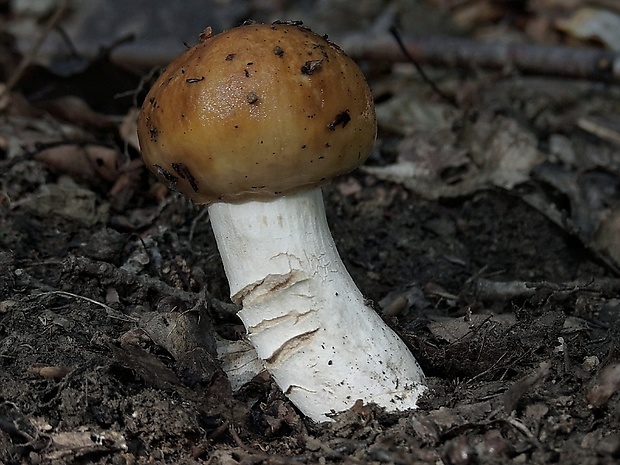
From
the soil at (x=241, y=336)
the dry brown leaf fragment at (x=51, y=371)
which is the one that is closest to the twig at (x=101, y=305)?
the soil at (x=241, y=336)

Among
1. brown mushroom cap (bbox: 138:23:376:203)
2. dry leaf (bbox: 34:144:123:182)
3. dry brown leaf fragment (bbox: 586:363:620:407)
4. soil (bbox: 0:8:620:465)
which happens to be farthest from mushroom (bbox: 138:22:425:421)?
dry leaf (bbox: 34:144:123:182)

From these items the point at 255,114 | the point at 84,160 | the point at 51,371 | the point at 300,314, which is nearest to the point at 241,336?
the point at 300,314

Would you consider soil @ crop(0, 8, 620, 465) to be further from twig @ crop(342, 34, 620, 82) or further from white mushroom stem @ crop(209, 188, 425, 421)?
twig @ crop(342, 34, 620, 82)

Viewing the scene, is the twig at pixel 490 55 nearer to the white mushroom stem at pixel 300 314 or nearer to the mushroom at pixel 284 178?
the mushroom at pixel 284 178

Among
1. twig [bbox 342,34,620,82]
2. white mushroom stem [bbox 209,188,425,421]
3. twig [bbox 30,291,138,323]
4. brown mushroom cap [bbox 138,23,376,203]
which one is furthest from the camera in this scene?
twig [bbox 342,34,620,82]

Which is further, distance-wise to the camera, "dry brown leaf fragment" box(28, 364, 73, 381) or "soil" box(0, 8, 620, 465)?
"dry brown leaf fragment" box(28, 364, 73, 381)

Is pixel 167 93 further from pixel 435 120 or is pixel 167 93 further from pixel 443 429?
pixel 435 120
